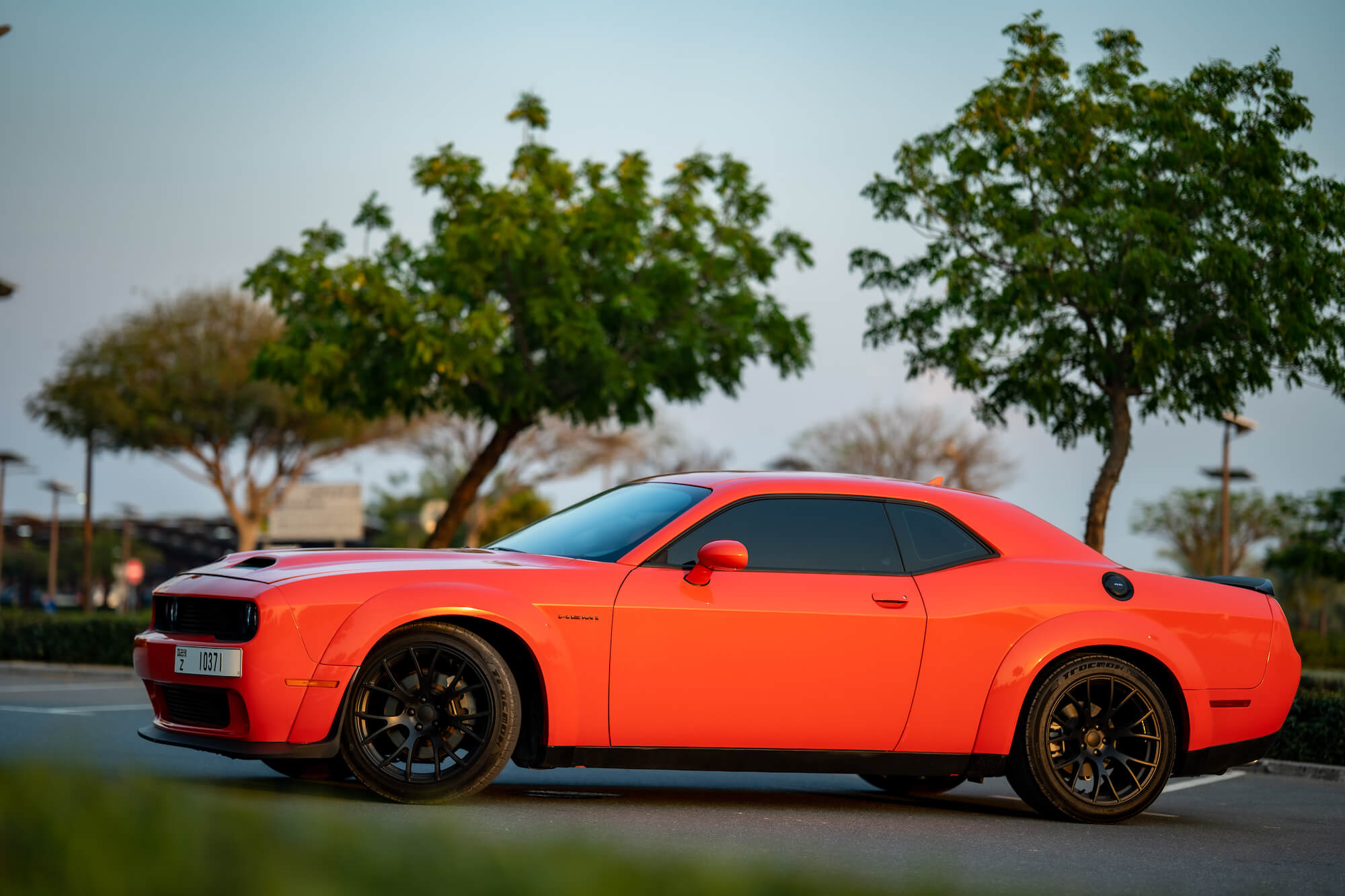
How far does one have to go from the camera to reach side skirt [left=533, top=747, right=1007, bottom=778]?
6.77 metres

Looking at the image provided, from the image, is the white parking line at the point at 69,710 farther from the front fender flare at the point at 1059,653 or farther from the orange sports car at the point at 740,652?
the front fender flare at the point at 1059,653

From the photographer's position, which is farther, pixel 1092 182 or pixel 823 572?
pixel 1092 182

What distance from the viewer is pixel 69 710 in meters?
13.2

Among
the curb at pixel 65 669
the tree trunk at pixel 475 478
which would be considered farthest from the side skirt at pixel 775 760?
the curb at pixel 65 669

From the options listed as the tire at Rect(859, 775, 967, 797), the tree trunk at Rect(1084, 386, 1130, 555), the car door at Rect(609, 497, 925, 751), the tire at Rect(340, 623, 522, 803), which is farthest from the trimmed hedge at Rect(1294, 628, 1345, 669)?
the tire at Rect(340, 623, 522, 803)

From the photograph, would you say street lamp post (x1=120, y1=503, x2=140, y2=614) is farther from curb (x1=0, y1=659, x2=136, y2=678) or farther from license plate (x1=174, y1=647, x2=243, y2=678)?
license plate (x1=174, y1=647, x2=243, y2=678)

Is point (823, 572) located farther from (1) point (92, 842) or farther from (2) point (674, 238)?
(2) point (674, 238)

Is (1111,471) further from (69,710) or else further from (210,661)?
(210,661)

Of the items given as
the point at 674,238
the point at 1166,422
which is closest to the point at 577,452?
the point at 674,238

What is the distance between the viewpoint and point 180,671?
6.63 meters

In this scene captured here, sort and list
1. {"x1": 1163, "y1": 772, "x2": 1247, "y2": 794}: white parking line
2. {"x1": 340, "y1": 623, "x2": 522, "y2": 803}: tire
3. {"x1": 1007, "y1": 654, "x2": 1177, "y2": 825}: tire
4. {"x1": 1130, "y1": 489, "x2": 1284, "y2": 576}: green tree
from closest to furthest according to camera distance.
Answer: {"x1": 340, "y1": 623, "x2": 522, "y2": 803}: tire, {"x1": 1007, "y1": 654, "x2": 1177, "y2": 825}: tire, {"x1": 1163, "y1": 772, "x2": 1247, "y2": 794}: white parking line, {"x1": 1130, "y1": 489, "x2": 1284, "y2": 576}: green tree

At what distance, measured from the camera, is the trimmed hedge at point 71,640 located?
2147cm

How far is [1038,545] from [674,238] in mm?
14363

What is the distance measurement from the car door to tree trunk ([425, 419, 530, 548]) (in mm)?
14329
